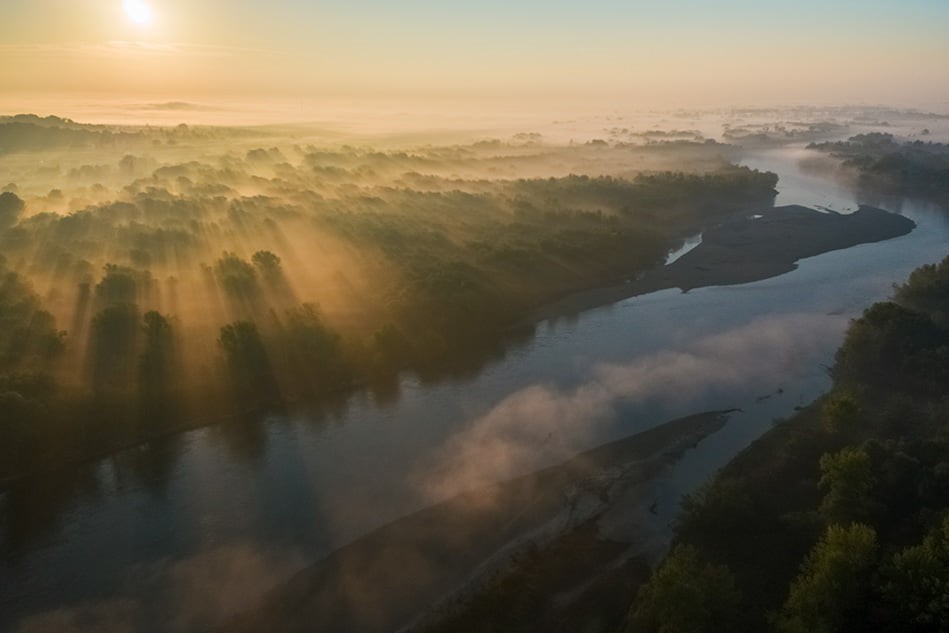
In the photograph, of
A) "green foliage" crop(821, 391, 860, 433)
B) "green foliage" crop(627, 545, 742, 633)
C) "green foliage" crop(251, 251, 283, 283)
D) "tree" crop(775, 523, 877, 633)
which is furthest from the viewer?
"green foliage" crop(251, 251, 283, 283)

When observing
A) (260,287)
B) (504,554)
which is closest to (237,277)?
(260,287)

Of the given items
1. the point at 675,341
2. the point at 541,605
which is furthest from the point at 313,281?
the point at 541,605

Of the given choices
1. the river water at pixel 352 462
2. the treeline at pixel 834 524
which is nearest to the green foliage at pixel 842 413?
Answer: the treeline at pixel 834 524

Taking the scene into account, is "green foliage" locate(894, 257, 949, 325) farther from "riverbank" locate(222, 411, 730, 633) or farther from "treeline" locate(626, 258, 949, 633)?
"riverbank" locate(222, 411, 730, 633)

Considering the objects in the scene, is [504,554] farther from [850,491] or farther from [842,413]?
[842,413]

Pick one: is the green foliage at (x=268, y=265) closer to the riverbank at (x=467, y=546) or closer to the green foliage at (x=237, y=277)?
the green foliage at (x=237, y=277)

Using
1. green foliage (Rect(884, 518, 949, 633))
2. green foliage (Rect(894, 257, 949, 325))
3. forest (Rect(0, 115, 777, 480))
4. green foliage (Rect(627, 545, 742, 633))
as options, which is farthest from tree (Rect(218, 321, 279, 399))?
green foliage (Rect(894, 257, 949, 325))
